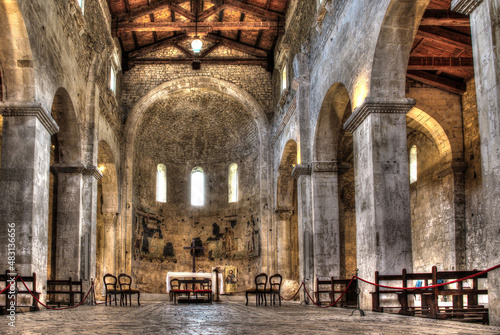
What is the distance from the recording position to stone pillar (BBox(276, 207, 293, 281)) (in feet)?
73.5

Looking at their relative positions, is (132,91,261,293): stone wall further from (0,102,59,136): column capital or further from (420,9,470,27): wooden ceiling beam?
(420,9,470,27): wooden ceiling beam

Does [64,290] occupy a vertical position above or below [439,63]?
below

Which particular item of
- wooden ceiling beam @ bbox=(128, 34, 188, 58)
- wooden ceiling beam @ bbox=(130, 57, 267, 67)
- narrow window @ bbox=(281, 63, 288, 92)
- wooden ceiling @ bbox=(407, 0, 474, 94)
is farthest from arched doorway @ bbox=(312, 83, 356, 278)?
wooden ceiling beam @ bbox=(128, 34, 188, 58)

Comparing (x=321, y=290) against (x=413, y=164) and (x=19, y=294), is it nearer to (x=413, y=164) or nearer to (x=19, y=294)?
(x=413, y=164)

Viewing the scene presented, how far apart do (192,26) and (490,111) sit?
52.4 feet

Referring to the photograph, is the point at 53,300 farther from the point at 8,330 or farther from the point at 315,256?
the point at 8,330

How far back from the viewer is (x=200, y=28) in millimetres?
21547

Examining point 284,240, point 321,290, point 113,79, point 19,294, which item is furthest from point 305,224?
point 113,79

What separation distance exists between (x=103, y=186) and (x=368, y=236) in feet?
44.9

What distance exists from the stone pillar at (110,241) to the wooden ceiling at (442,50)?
12.3 metres

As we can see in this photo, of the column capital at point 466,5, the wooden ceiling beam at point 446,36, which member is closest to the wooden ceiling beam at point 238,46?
the wooden ceiling beam at point 446,36

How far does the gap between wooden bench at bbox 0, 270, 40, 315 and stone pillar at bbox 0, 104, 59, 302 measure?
32cm

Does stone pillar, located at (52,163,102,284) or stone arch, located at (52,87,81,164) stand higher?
stone arch, located at (52,87,81,164)

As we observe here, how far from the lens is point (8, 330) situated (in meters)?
6.23
